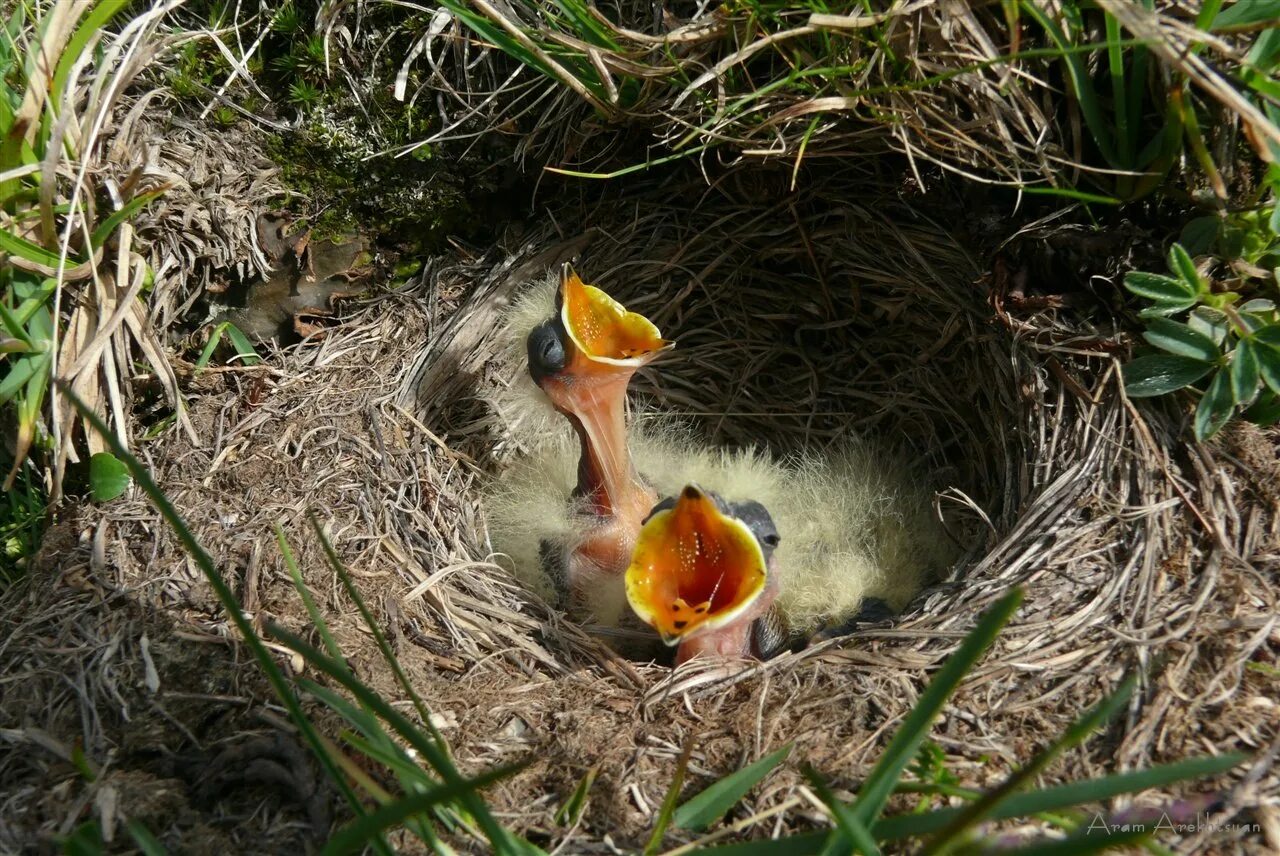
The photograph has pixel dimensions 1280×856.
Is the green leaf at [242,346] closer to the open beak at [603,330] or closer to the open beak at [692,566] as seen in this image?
the open beak at [603,330]

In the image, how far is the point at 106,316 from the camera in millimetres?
1460

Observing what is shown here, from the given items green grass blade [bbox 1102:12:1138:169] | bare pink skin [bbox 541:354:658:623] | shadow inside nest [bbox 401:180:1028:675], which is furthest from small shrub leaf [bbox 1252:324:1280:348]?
bare pink skin [bbox 541:354:658:623]

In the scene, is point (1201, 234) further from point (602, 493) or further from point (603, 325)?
point (602, 493)

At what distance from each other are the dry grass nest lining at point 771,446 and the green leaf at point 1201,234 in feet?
0.53

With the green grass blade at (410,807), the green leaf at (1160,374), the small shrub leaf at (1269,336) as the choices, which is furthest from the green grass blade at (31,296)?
the small shrub leaf at (1269,336)

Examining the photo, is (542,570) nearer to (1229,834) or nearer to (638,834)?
(638,834)

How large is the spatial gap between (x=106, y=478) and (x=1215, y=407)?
61.0 inches

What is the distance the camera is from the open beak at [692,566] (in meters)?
1.24

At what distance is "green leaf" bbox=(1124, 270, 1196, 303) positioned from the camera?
1.18m

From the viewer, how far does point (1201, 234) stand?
Result: 1.22 m

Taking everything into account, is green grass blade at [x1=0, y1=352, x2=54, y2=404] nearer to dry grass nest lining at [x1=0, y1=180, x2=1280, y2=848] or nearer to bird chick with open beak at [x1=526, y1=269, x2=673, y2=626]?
dry grass nest lining at [x1=0, y1=180, x2=1280, y2=848]

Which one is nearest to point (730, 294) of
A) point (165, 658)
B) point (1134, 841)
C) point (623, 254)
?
point (623, 254)

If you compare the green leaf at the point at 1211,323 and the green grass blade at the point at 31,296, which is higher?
the green grass blade at the point at 31,296

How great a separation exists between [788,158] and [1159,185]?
21.6 inches
